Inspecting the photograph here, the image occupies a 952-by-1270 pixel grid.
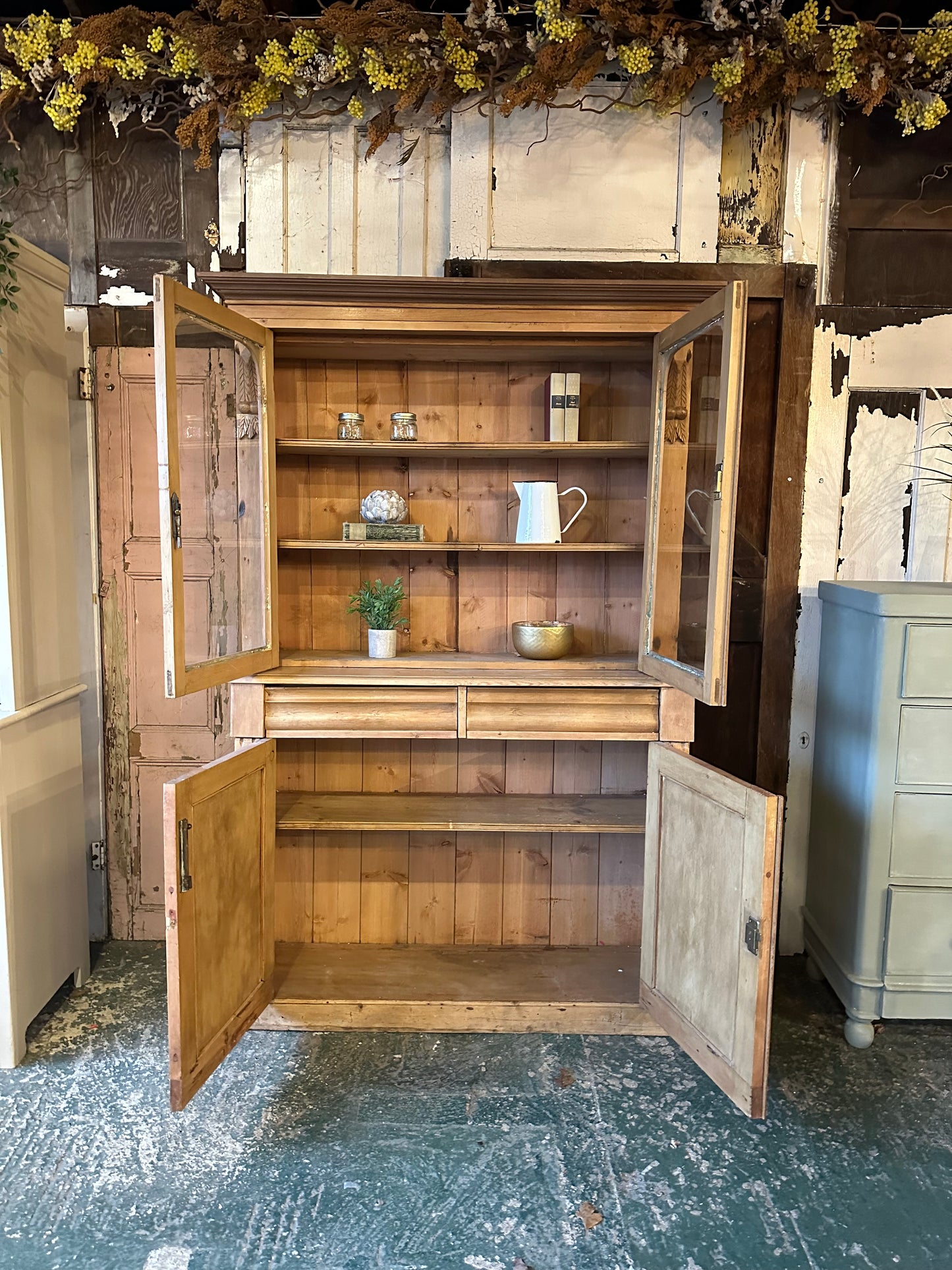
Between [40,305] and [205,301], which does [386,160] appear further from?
[40,305]

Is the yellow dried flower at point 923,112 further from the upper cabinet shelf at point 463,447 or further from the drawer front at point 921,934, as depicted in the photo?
the drawer front at point 921,934

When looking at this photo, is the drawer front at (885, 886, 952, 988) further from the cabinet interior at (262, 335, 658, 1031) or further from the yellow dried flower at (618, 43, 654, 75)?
the yellow dried flower at (618, 43, 654, 75)

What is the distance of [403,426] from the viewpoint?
252 centimetres

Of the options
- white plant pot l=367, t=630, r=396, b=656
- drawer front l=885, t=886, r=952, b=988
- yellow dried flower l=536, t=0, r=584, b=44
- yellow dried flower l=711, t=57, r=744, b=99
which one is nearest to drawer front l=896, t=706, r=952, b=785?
drawer front l=885, t=886, r=952, b=988

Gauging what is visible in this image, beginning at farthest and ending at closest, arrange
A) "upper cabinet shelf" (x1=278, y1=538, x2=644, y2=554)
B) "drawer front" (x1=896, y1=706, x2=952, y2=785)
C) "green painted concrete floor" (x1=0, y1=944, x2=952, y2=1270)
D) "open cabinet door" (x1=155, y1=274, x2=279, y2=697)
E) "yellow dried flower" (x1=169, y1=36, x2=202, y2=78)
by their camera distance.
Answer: "upper cabinet shelf" (x1=278, y1=538, x2=644, y2=554)
"yellow dried flower" (x1=169, y1=36, x2=202, y2=78)
"drawer front" (x1=896, y1=706, x2=952, y2=785)
"open cabinet door" (x1=155, y1=274, x2=279, y2=697)
"green painted concrete floor" (x1=0, y1=944, x2=952, y2=1270)

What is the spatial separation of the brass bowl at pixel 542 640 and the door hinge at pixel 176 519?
1.04 metres

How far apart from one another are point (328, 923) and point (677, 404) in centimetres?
202

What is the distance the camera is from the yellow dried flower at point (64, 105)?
2.40 metres

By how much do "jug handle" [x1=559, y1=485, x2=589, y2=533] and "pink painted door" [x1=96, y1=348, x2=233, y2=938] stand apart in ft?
4.28

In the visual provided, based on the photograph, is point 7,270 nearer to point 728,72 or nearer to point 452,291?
point 452,291

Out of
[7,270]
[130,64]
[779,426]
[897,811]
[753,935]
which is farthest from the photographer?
[779,426]

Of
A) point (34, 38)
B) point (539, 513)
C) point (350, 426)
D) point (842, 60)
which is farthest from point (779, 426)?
point (34, 38)

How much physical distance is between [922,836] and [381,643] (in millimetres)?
1633

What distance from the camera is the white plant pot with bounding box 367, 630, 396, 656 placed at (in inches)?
A: 99.3
